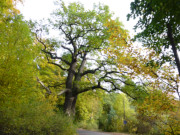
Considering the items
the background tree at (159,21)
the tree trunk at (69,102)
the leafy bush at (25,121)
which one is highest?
the background tree at (159,21)

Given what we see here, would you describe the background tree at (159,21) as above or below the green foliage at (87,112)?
above

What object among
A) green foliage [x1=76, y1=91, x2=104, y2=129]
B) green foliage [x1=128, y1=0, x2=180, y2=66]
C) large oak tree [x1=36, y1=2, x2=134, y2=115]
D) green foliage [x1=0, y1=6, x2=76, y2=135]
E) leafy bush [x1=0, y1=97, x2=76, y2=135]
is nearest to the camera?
green foliage [x1=128, y1=0, x2=180, y2=66]

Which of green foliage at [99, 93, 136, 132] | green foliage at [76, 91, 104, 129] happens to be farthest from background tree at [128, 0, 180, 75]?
green foliage at [76, 91, 104, 129]

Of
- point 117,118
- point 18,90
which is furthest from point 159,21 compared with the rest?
point 117,118

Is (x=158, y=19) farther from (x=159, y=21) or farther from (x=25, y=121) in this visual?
(x=25, y=121)

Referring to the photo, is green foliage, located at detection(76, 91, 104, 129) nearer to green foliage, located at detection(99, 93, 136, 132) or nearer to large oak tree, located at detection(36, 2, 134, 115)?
green foliage, located at detection(99, 93, 136, 132)

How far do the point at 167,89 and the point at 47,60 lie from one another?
11.3 meters

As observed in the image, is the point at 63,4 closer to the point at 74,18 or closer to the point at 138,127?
the point at 74,18

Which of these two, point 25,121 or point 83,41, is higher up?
point 83,41

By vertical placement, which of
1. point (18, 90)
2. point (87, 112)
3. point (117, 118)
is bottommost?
point (117, 118)

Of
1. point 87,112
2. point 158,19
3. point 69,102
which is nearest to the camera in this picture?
point 158,19

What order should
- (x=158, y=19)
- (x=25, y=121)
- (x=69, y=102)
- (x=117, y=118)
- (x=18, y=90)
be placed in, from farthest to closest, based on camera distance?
(x=117, y=118) → (x=69, y=102) → (x=18, y=90) → (x=25, y=121) → (x=158, y=19)

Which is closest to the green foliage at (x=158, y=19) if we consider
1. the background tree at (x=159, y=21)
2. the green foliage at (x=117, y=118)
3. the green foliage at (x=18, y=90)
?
the background tree at (x=159, y=21)

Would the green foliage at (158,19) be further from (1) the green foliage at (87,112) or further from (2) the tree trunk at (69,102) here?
(1) the green foliage at (87,112)
